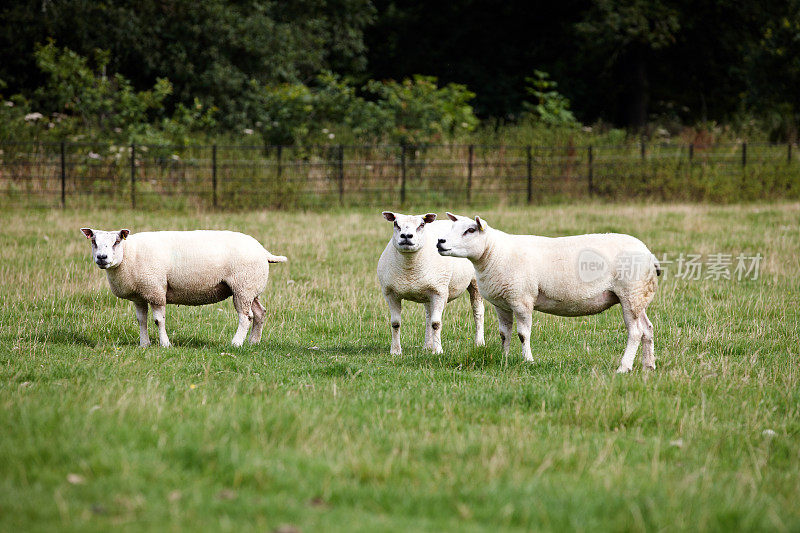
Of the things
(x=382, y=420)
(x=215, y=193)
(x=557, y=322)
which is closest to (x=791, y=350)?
(x=557, y=322)

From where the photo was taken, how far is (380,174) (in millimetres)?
25781

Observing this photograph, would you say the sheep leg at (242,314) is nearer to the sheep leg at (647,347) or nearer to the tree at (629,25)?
the sheep leg at (647,347)

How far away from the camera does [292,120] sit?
93.0 feet

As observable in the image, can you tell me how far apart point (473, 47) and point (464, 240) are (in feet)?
122

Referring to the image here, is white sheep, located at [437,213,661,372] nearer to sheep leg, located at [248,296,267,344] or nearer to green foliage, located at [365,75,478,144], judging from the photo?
sheep leg, located at [248,296,267,344]

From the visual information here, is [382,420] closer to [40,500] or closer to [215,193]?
[40,500]

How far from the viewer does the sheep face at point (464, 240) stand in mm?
7996

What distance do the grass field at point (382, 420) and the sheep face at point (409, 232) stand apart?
3.44ft

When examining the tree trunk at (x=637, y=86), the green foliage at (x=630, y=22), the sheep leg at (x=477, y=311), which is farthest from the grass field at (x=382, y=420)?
the tree trunk at (x=637, y=86)

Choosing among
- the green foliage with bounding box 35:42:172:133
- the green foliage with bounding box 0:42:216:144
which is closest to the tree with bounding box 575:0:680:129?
the green foliage with bounding box 0:42:216:144

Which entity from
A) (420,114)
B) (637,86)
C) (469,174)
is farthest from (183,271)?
(637,86)

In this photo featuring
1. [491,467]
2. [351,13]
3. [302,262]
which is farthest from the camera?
[351,13]

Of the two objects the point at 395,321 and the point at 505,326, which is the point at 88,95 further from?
Answer: the point at 505,326

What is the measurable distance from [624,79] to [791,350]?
1355 inches
